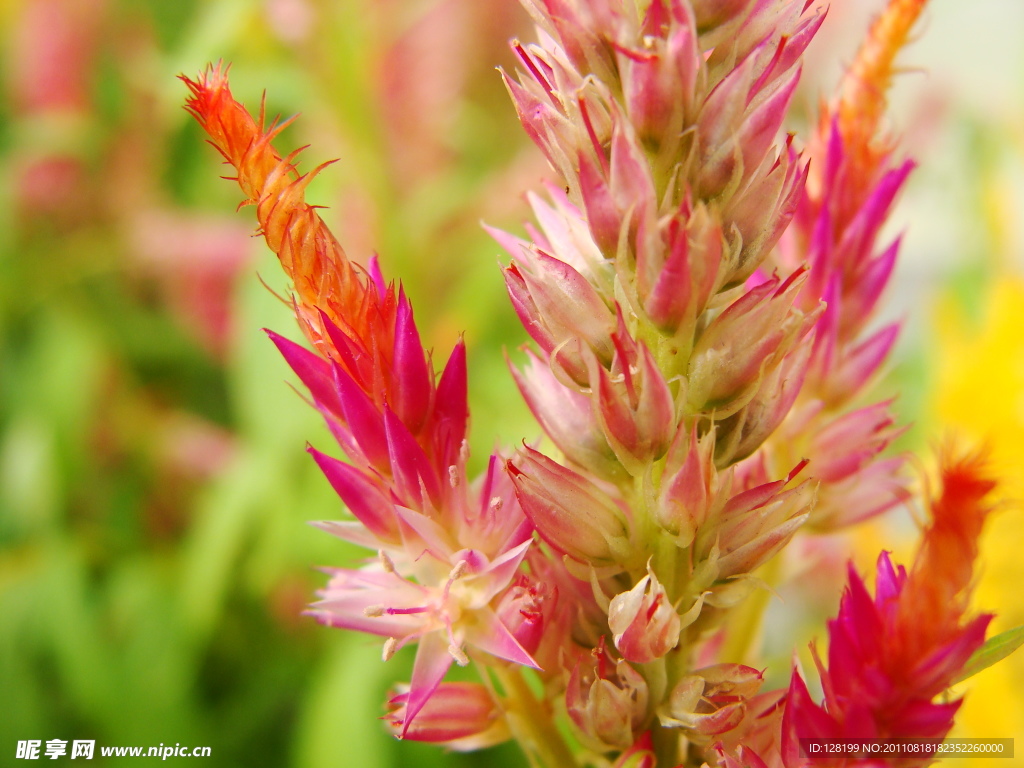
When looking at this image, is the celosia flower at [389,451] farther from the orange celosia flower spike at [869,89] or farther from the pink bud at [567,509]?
the orange celosia flower spike at [869,89]

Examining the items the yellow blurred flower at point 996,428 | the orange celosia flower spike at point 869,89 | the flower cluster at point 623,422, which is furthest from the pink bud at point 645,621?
the yellow blurred flower at point 996,428

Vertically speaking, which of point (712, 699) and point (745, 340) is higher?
point (745, 340)

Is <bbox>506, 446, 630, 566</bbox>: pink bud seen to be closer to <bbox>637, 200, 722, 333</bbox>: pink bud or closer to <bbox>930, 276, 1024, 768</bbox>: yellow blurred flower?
<bbox>637, 200, 722, 333</bbox>: pink bud

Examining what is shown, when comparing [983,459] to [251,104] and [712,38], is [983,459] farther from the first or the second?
[251,104]

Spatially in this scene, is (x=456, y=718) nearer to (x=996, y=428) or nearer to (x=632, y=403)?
(x=632, y=403)

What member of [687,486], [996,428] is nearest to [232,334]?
[996,428]

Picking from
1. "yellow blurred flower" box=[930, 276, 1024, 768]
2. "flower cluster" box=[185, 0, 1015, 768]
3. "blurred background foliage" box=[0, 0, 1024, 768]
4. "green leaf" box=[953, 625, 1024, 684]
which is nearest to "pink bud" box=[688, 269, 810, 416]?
"flower cluster" box=[185, 0, 1015, 768]

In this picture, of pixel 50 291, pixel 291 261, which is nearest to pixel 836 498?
pixel 291 261
